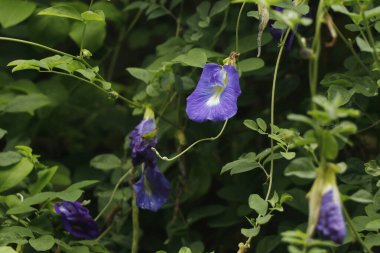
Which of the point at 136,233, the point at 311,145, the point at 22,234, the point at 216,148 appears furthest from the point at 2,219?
the point at 311,145

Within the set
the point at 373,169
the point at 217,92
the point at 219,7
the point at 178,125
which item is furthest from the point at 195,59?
the point at 373,169

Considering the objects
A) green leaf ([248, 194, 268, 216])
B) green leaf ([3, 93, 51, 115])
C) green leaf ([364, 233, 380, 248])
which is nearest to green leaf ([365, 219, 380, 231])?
green leaf ([364, 233, 380, 248])

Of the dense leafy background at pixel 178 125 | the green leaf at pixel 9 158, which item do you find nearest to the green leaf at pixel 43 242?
the dense leafy background at pixel 178 125

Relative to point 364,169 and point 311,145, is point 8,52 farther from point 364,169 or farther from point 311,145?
point 311,145

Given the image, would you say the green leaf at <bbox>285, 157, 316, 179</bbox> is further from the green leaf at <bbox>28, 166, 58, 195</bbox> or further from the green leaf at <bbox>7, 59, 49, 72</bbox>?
the green leaf at <bbox>28, 166, 58, 195</bbox>

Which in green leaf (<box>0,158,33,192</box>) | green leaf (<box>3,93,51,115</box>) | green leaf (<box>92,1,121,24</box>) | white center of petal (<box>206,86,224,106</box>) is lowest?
green leaf (<box>0,158,33,192</box>)

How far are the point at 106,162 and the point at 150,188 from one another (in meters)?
0.19

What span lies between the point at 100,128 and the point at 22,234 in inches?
41.5

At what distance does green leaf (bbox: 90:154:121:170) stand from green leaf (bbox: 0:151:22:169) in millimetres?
236

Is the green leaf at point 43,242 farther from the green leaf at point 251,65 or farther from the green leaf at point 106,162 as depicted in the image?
the green leaf at point 251,65

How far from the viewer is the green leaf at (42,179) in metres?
1.89

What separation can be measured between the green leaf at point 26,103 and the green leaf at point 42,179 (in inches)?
8.8

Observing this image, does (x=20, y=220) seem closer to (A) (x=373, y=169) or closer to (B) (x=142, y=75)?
(B) (x=142, y=75)

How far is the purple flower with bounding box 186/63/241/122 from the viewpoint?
1.62 m
